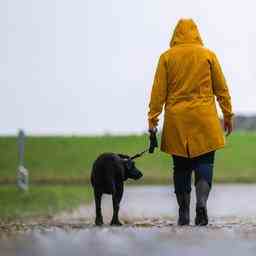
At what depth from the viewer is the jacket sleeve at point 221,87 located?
12.4 m

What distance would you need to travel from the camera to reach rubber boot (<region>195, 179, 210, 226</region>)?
1227 centimetres

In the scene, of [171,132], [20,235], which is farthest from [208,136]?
[20,235]

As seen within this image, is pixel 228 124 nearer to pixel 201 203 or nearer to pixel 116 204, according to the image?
pixel 201 203

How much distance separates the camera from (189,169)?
41.6 ft

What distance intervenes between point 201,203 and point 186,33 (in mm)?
1833

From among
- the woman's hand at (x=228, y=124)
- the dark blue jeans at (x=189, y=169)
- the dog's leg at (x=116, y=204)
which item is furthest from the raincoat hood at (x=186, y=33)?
the dog's leg at (x=116, y=204)

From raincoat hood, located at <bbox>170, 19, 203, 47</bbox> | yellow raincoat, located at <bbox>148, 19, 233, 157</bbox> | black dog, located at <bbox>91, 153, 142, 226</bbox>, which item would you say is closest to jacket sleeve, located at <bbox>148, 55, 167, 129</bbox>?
yellow raincoat, located at <bbox>148, 19, 233, 157</bbox>

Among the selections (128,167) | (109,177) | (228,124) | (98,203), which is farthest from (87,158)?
(228,124)

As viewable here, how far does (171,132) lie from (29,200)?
591 inches

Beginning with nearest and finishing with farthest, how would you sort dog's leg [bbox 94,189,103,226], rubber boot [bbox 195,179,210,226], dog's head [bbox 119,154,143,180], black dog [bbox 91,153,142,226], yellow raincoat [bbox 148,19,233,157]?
rubber boot [bbox 195,179,210,226], yellow raincoat [bbox 148,19,233,157], black dog [bbox 91,153,142,226], dog's leg [bbox 94,189,103,226], dog's head [bbox 119,154,143,180]

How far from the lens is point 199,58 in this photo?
12.4m

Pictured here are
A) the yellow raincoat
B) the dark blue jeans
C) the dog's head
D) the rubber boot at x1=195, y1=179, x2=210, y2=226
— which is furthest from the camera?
the dog's head

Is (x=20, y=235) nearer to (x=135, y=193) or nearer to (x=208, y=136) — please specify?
(x=208, y=136)

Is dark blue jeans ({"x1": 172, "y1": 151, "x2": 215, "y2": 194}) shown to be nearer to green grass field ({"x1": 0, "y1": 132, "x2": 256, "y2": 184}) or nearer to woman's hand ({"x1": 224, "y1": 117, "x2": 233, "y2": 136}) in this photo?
woman's hand ({"x1": 224, "y1": 117, "x2": 233, "y2": 136})
